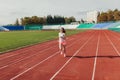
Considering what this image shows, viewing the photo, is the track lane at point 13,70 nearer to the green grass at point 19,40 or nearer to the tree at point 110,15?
the green grass at point 19,40

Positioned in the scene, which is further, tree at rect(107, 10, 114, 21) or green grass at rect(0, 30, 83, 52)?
tree at rect(107, 10, 114, 21)

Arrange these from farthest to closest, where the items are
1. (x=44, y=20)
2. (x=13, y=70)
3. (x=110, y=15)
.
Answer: (x=44, y=20)
(x=110, y=15)
(x=13, y=70)

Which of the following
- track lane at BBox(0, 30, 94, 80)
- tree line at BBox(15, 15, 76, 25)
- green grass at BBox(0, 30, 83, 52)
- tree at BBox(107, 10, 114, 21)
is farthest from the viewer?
tree line at BBox(15, 15, 76, 25)

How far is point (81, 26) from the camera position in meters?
123

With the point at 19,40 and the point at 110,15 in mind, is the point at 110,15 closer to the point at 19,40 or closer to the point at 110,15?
the point at 110,15

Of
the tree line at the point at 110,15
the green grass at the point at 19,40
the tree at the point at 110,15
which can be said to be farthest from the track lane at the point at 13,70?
the tree at the point at 110,15

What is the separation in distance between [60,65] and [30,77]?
2904 mm

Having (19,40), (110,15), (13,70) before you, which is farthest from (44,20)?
(13,70)

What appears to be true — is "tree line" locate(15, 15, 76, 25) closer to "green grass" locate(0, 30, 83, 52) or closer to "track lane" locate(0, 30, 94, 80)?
"green grass" locate(0, 30, 83, 52)

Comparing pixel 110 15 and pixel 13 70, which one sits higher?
pixel 110 15

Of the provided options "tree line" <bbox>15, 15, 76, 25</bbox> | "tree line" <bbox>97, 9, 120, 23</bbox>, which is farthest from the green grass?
"tree line" <bbox>15, 15, 76, 25</bbox>

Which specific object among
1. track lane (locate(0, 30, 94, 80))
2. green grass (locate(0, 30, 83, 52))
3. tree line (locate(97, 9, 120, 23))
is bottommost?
green grass (locate(0, 30, 83, 52))

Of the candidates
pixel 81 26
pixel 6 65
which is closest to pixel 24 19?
pixel 81 26

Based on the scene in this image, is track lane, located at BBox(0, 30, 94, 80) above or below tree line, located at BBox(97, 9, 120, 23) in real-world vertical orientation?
below
